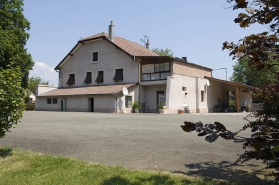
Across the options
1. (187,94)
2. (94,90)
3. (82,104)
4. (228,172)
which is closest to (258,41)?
(228,172)

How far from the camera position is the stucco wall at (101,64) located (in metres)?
28.2

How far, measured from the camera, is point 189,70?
27.9m

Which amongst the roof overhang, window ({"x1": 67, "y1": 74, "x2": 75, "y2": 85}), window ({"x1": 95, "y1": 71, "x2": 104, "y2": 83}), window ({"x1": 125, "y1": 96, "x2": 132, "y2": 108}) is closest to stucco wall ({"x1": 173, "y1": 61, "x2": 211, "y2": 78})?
the roof overhang

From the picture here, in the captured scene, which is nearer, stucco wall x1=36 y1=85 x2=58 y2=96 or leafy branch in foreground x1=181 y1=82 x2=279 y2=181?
leafy branch in foreground x1=181 y1=82 x2=279 y2=181

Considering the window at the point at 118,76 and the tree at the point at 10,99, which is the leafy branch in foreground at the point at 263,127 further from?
the window at the point at 118,76

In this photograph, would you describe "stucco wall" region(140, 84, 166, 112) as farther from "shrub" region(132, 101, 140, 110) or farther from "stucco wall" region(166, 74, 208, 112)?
"stucco wall" region(166, 74, 208, 112)

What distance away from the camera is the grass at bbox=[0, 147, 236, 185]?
137 inches

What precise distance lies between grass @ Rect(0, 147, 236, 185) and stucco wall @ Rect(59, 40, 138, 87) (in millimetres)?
23134

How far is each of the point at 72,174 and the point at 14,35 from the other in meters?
30.9

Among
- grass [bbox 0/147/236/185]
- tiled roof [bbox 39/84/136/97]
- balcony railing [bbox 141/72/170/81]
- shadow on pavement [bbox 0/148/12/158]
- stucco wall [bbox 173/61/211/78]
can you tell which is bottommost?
grass [bbox 0/147/236/185]

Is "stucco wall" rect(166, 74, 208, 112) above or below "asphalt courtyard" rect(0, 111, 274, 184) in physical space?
above

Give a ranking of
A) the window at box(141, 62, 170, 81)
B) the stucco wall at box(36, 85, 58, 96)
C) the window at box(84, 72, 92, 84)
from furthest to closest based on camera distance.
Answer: the stucco wall at box(36, 85, 58, 96)
the window at box(84, 72, 92, 84)
the window at box(141, 62, 170, 81)

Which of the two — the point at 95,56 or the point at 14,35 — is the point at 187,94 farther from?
the point at 14,35

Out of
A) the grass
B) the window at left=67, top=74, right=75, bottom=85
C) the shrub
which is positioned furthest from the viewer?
the window at left=67, top=74, right=75, bottom=85
